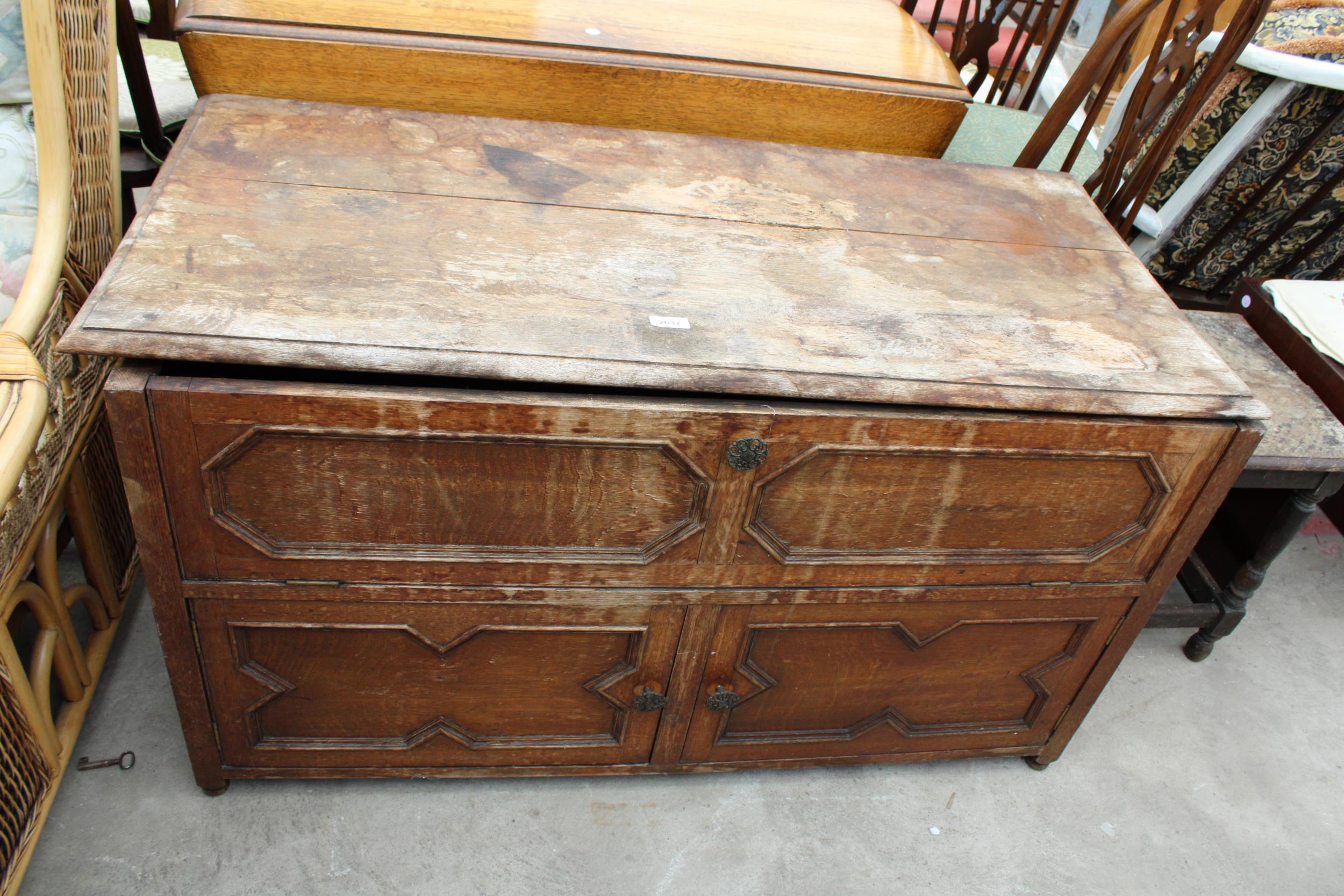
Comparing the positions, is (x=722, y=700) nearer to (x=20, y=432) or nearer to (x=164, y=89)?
(x=20, y=432)

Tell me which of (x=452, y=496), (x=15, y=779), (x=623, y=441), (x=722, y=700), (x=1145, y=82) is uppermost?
(x=1145, y=82)

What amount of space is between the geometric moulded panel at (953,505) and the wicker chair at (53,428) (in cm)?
92

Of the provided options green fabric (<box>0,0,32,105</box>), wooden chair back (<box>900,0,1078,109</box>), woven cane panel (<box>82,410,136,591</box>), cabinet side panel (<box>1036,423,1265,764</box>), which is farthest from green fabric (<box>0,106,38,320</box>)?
wooden chair back (<box>900,0,1078,109</box>)

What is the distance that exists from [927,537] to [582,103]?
35.8 inches

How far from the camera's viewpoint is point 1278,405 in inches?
67.2

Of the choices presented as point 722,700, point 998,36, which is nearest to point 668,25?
point 722,700

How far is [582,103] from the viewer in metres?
1.57

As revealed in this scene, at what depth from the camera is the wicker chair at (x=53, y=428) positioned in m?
1.19

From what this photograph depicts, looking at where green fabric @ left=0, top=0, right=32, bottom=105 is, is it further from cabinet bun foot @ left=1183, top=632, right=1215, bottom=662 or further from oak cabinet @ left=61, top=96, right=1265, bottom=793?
cabinet bun foot @ left=1183, top=632, right=1215, bottom=662

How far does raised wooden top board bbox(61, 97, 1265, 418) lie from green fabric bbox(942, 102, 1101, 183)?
1.93 ft

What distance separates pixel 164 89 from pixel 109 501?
86 cm

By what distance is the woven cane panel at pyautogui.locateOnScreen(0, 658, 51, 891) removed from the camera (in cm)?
123

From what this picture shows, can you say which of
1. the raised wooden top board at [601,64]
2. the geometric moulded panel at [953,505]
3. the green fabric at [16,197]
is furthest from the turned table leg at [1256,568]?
the green fabric at [16,197]

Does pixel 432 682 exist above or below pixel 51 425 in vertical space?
below
